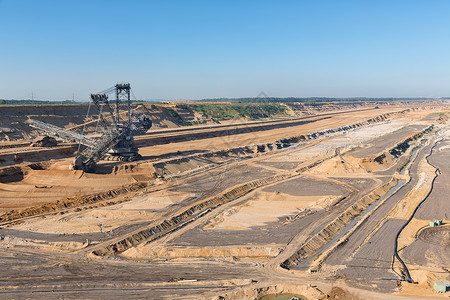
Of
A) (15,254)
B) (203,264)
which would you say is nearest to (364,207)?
(203,264)

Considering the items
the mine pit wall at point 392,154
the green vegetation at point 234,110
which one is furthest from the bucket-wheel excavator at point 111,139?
the green vegetation at point 234,110

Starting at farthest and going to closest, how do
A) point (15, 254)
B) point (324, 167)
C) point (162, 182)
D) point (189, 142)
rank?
point (189, 142), point (324, 167), point (162, 182), point (15, 254)

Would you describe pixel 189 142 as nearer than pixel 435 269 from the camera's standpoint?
No

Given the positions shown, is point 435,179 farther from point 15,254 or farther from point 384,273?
point 15,254

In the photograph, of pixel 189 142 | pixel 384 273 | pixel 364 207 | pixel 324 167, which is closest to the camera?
pixel 384 273

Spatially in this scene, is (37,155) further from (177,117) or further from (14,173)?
(177,117)

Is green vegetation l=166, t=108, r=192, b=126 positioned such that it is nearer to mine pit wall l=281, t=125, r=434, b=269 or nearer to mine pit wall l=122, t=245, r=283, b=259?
mine pit wall l=281, t=125, r=434, b=269

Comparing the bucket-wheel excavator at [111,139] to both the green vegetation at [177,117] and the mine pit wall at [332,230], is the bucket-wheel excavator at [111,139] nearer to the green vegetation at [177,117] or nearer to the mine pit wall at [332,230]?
the mine pit wall at [332,230]

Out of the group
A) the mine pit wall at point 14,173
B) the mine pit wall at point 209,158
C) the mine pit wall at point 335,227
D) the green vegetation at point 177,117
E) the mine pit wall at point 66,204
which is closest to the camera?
the mine pit wall at point 335,227
